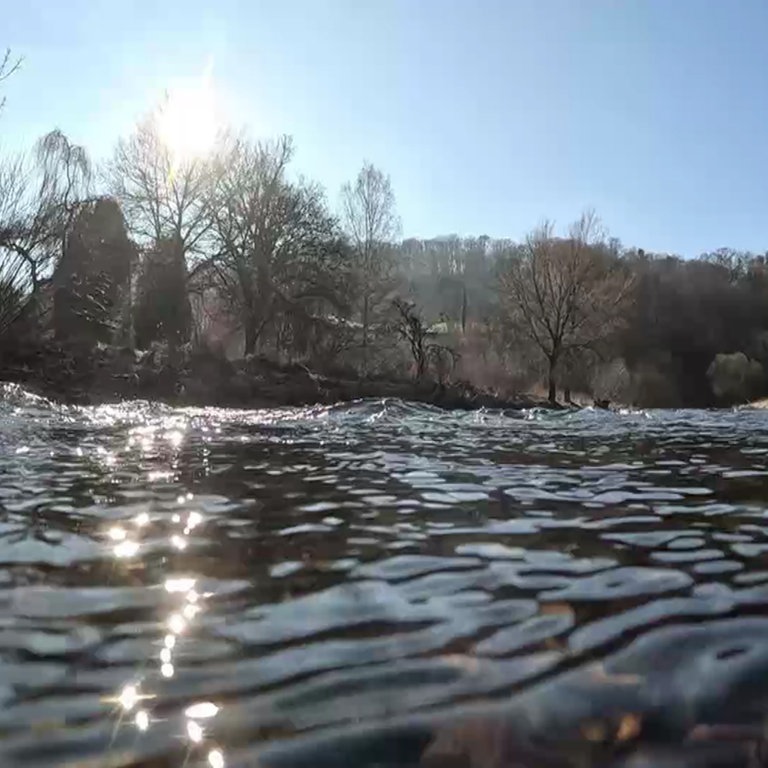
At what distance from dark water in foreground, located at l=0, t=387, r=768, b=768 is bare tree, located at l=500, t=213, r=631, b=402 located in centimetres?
2792

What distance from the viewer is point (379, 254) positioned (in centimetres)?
3900

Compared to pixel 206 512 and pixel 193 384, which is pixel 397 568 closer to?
pixel 206 512

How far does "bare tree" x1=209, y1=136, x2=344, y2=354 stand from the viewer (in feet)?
104

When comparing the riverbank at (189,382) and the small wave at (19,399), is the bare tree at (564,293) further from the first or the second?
the small wave at (19,399)

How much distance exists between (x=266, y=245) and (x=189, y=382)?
37.3 ft

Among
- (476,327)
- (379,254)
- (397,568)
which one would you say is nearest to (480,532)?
(397,568)

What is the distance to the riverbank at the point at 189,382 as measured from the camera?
20.9m

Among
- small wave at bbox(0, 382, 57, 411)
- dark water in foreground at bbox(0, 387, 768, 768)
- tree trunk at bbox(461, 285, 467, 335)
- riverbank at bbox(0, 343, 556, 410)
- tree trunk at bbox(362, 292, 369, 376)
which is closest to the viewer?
dark water in foreground at bbox(0, 387, 768, 768)

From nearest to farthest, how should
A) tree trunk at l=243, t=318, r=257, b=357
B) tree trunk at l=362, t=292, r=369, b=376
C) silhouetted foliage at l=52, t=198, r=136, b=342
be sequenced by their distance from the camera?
1. silhouetted foliage at l=52, t=198, r=136, b=342
2. tree trunk at l=362, t=292, r=369, b=376
3. tree trunk at l=243, t=318, r=257, b=357

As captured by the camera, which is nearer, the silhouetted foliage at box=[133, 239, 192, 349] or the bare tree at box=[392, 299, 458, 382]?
the bare tree at box=[392, 299, 458, 382]

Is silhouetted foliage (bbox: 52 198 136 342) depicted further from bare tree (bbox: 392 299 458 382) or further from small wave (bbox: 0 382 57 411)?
bare tree (bbox: 392 299 458 382)

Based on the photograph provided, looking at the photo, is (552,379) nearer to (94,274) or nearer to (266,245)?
(266,245)

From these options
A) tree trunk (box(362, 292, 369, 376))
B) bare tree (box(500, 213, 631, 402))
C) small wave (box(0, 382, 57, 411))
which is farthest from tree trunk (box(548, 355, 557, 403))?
small wave (box(0, 382, 57, 411))

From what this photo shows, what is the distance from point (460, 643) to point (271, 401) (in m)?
19.5
